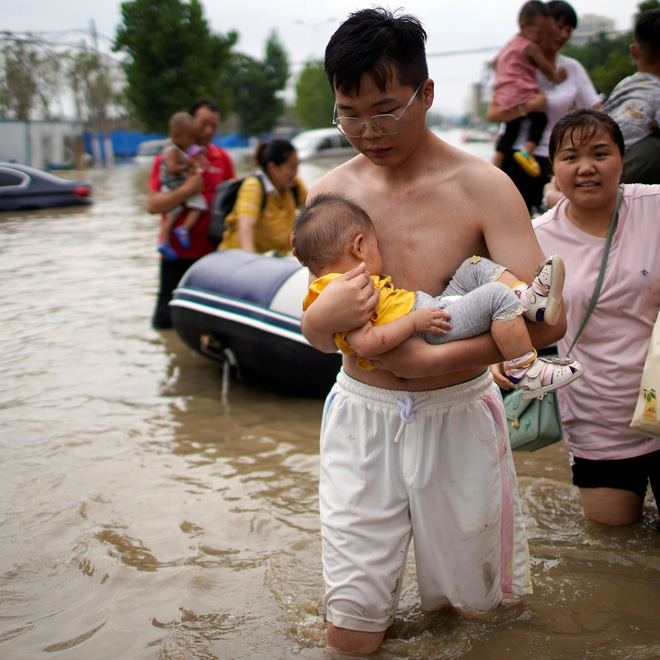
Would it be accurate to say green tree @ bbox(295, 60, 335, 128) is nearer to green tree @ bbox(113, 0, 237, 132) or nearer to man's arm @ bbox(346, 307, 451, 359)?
green tree @ bbox(113, 0, 237, 132)

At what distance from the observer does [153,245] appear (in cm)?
1306

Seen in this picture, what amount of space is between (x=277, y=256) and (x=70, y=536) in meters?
3.01

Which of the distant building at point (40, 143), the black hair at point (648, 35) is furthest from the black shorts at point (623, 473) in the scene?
the distant building at point (40, 143)

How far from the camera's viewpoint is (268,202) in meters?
5.93

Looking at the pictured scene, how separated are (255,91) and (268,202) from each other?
4857 centimetres

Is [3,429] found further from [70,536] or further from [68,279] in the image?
[68,279]

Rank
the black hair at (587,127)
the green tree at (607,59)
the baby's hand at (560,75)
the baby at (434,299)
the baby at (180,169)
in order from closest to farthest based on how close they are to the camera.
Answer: the baby at (434,299) → the black hair at (587,127) → the baby's hand at (560,75) → the baby at (180,169) → the green tree at (607,59)

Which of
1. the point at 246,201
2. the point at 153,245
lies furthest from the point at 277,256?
the point at 153,245

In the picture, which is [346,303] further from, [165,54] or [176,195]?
[165,54]

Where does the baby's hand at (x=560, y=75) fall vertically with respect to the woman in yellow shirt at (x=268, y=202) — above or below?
above

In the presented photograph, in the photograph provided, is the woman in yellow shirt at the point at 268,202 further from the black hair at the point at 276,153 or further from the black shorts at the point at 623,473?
the black shorts at the point at 623,473

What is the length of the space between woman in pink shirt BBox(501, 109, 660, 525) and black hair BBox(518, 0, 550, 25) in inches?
99.1

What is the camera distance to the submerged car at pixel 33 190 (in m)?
18.1

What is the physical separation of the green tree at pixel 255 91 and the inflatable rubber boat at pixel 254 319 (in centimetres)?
4862
